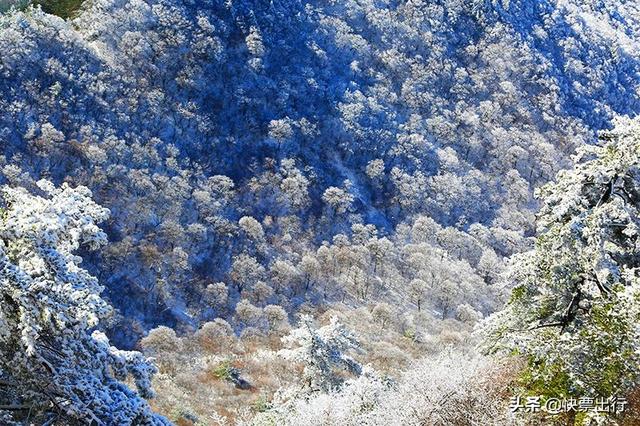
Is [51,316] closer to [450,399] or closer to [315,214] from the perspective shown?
[450,399]

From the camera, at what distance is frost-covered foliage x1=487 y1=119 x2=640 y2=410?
11258 millimetres

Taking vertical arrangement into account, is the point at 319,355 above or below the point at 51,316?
below

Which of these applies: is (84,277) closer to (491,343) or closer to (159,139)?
(491,343)

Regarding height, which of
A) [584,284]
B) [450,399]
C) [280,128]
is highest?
[280,128]

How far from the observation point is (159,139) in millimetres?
84562

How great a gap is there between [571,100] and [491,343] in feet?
431

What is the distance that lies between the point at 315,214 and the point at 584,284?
255ft

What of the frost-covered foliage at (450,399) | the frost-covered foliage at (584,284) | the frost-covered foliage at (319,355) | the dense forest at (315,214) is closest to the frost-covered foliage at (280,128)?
the dense forest at (315,214)

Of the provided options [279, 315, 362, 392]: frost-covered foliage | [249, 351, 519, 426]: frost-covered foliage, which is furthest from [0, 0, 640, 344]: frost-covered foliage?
[249, 351, 519, 426]: frost-covered foliage

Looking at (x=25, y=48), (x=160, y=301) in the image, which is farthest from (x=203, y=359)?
(x=25, y=48)

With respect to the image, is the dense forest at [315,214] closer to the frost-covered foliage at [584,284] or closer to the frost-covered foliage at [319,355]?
the frost-covered foliage at [584,284]

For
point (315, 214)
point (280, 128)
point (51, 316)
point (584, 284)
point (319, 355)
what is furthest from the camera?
point (280, 128)

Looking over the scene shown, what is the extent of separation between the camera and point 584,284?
13977mm

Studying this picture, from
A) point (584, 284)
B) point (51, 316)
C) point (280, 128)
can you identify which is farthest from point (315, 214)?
point (51, 316)
